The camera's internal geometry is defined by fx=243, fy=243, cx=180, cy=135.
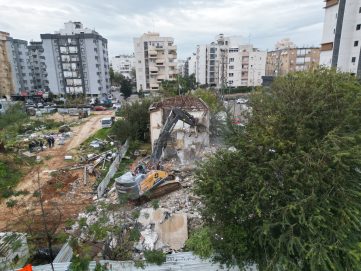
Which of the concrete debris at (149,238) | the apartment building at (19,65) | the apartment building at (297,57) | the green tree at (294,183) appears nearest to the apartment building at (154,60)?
the apartment building at (297,57)

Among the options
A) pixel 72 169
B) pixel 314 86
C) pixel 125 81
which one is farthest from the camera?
pixel 125 81

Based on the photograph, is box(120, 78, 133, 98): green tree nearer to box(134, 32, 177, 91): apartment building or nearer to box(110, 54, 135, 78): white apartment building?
box(134, 32, 177, 91): apartment building

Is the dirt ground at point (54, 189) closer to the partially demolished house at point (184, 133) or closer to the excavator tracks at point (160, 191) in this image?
the excavator tracks at point (160, 191)

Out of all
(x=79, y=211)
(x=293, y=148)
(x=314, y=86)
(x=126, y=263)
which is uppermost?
(x=314, y=86)

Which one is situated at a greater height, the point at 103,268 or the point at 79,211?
the point at 103,268

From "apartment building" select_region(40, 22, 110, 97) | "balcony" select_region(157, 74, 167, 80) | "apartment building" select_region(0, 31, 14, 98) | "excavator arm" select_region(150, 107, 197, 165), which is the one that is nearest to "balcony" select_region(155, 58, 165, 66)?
"balcony" select_region(157, 74, 167, 80)

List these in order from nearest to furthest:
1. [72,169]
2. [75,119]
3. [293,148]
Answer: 1. [293,148]
2. [72,169]
3. [75,119]

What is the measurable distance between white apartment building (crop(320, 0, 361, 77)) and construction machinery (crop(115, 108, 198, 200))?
2224 cm

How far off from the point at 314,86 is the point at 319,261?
5290 millimetres

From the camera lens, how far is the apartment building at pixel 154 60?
52.6m

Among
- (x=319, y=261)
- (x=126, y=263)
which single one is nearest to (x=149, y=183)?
(x=126, y=263)

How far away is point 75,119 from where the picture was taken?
37.2m

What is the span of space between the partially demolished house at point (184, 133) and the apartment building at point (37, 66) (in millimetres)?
48368

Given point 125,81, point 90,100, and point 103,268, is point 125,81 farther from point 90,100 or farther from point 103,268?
point 103,268
